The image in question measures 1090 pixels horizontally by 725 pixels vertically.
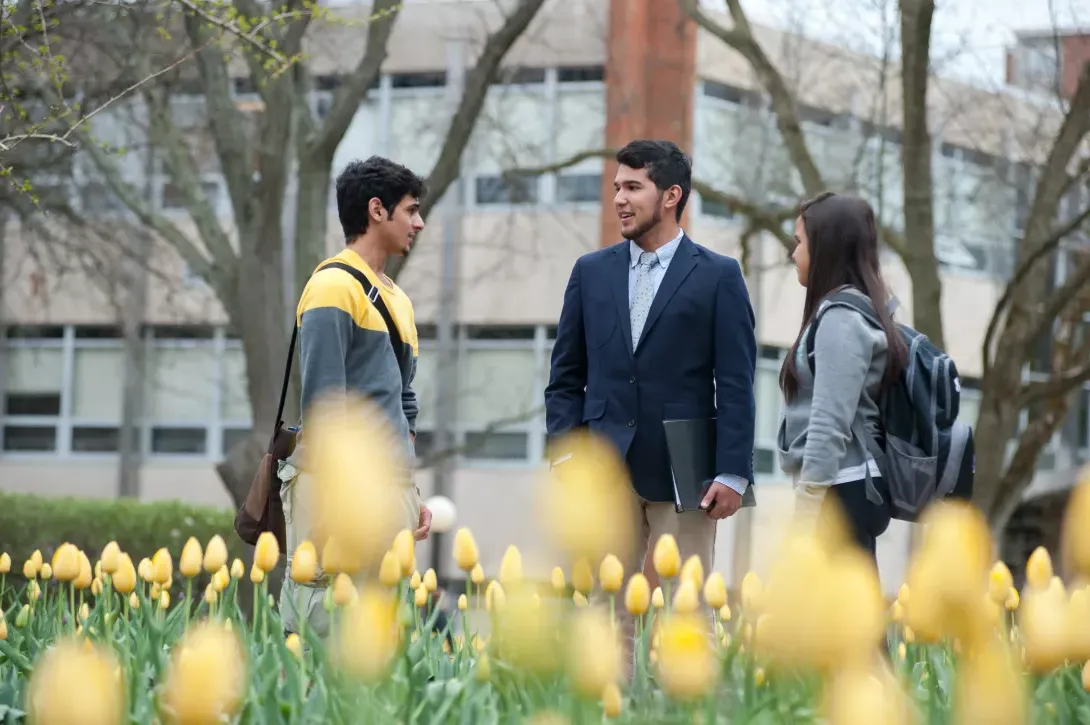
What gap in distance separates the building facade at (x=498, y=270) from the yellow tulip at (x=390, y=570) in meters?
16.5

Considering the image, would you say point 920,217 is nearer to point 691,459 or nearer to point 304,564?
point 691,459

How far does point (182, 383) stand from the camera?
87.8 ft

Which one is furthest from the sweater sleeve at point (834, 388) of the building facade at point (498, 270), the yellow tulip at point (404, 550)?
the building facade at point (498, 270)

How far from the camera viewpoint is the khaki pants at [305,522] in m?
4.49

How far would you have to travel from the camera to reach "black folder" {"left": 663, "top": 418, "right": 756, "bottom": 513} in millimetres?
4855

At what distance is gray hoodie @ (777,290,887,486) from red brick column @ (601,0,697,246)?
13.8 m

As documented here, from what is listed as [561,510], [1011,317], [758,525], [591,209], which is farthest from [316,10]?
[758,525]

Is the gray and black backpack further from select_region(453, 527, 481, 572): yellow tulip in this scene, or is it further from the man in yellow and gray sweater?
select_region(453, 527, 481, 572): yellow tulip

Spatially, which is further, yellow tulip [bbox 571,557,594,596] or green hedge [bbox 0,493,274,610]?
green hedge [bbox 0,493,274,610]

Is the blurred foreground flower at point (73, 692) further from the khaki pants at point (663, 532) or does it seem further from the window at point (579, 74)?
the window at point (579, 74)

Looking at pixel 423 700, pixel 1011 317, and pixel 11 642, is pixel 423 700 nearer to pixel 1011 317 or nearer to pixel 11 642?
pixel 11 642

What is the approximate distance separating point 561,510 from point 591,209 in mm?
21484

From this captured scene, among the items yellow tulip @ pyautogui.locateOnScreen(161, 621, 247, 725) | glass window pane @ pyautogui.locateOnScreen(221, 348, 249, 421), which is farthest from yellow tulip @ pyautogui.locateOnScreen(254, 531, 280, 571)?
glass window pane @ pyautogui.locateOnScreen(221, 348, 249, 421)

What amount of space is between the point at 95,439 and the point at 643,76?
11912mm
